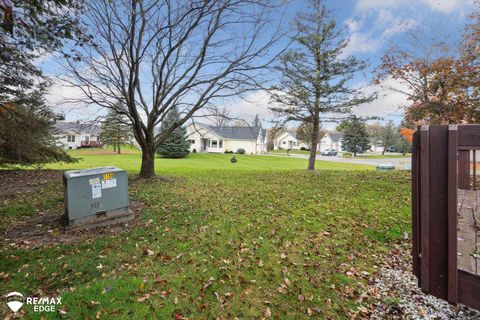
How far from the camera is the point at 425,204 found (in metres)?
1.85

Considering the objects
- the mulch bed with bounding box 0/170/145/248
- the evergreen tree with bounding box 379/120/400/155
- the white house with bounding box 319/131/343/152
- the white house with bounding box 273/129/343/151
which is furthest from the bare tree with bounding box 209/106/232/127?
the white house with bounding box 319/131/343/152

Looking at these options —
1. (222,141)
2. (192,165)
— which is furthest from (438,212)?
(222,141)

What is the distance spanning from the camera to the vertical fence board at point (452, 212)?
66.5 inches

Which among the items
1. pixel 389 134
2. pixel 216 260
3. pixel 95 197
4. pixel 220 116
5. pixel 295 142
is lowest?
pixel 216 260

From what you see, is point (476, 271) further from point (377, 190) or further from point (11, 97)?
point (11, 97)

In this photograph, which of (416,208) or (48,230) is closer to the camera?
(416,208)

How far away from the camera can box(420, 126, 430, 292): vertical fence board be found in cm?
182

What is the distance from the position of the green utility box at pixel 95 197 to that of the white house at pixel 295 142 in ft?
196

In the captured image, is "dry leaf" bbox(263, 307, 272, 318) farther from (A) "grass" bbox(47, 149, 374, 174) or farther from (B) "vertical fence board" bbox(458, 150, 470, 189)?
(A) "grass" bbox(47, 149, 374, 174)

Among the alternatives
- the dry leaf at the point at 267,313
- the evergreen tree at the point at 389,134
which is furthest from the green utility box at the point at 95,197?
the evergreen tree at the point at 389,134

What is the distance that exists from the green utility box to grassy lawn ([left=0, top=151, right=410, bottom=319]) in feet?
2.04

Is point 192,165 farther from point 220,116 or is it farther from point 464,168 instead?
point 464,168

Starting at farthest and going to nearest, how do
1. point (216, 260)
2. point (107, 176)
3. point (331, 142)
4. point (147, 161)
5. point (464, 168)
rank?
point (331, 142)
point (147, 161)
point (107, 176)
point (464, 168)
point (216, 260)

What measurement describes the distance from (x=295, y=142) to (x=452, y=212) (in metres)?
65.7
